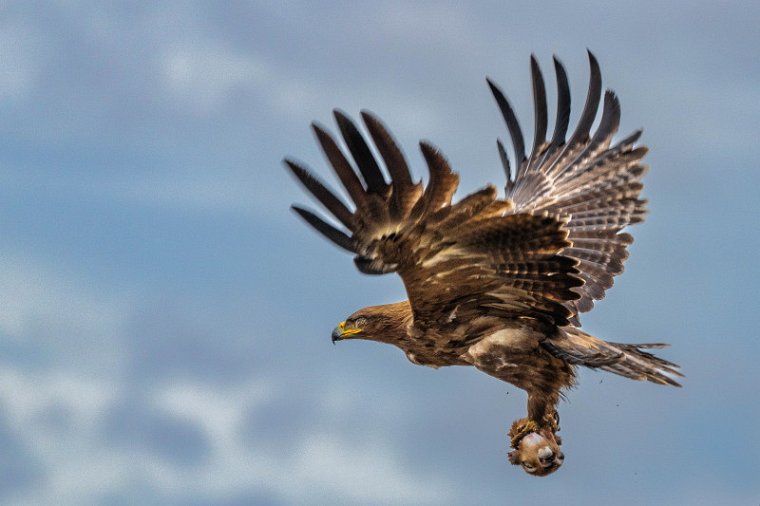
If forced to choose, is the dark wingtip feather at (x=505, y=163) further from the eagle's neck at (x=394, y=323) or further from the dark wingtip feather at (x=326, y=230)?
the dark wingtip feather at (x=326, y=230)

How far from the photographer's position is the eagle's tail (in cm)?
1076

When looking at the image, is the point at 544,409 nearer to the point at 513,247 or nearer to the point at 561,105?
the point at 513,247

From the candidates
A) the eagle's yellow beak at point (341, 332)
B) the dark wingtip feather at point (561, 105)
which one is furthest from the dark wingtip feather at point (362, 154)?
the dark wingtip feather at point (561, 105)

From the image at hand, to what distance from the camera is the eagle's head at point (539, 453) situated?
445 inches

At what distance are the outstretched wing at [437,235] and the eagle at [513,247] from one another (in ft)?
0.03

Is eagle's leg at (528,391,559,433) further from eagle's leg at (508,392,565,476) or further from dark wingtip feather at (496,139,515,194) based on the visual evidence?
dark wingtip feather at (496,139,515,194)

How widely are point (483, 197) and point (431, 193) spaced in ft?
1.29

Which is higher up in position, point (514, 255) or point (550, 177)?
point (550, 177)

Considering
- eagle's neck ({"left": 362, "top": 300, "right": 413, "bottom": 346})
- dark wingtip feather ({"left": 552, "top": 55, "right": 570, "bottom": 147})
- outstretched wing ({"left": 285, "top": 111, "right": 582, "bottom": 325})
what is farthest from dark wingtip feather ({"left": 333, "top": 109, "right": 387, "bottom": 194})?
dark wingtip feather ({"left": 552, "top": 55, "right": 570, "bottom": 147})

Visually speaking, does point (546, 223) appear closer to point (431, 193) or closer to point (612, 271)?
point (431, 193)

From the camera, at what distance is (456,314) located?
1089 centimetres

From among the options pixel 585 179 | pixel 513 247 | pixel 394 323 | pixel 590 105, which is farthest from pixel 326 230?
pixel 590 105

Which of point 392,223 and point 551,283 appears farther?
point 551,283

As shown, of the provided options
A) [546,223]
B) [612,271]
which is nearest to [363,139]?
[546,223]
